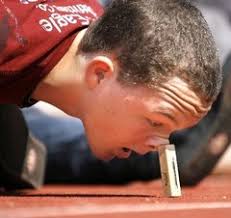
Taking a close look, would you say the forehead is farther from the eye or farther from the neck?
the neck

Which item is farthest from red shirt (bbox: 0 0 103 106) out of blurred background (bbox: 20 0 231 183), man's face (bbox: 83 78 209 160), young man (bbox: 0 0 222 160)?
blurred background (bbox: 20 0 231 183)

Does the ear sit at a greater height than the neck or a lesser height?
greater

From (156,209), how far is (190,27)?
0.52 metres

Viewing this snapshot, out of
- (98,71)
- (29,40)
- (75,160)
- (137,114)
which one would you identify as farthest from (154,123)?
(75,160)

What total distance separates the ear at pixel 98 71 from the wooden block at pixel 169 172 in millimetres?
170

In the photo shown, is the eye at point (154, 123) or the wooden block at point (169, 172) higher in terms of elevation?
the eye at point (154, 123)

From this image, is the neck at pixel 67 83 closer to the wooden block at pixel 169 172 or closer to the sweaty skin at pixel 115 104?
the sweaty skin at pixel 115 104

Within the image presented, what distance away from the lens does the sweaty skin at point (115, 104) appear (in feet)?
4.55

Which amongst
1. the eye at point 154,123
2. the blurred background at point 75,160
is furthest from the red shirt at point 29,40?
the blurred background at point 75,160

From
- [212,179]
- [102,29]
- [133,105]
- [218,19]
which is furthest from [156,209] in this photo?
[218,19]

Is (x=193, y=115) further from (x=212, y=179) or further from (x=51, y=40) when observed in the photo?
(x=212, y=179)

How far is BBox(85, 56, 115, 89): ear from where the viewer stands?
1.42m

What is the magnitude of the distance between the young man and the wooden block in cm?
4

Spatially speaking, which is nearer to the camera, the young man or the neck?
the young man
